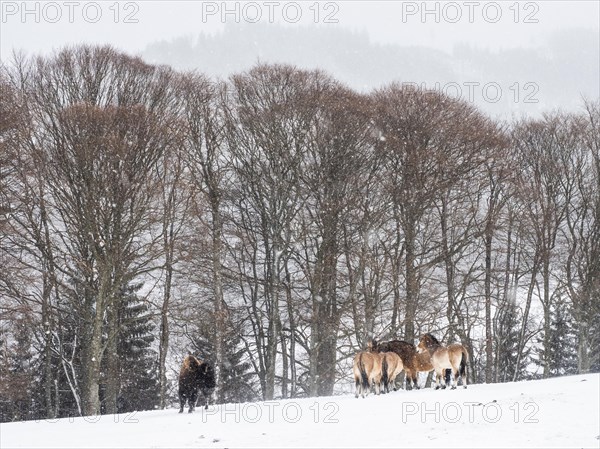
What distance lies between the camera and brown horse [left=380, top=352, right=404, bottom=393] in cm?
1705

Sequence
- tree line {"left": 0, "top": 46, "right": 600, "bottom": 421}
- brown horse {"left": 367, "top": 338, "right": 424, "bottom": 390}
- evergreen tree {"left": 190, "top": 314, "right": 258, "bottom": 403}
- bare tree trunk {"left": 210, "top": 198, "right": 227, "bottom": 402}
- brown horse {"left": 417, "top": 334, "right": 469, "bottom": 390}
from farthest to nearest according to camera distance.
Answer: evergreen tree {"left": 190, "top": 314, "right": 258, "bottom": 403} → bare tree trunk {"left": 210, "top": 198, "right": 227, "bottom": 402} → tree line {"left": 0, "top": 46, "right": 600, "bottom": 421} → brown horse {"left": 367, "top": 338, "right": 424, "bottom": 390} → brown horse {"left": 417, "top": 334, "right": 469, "bottom": 390}

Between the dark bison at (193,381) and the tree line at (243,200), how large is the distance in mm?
7836

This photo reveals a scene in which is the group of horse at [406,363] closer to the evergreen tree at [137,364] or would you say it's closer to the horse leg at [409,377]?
the horse leg at [409,377]

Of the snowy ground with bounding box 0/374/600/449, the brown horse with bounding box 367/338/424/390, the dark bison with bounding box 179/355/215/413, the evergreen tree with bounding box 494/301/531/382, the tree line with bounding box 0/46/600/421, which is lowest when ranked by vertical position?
the snowy ground with bounding box 0/374/600/449

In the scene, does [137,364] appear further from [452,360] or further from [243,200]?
[452,360]

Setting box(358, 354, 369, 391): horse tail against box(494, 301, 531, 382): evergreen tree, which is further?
box(494, 301, 531, 382): evergreen tree

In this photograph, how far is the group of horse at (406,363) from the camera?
54.5 feet

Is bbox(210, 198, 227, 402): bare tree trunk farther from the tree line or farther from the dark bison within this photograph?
the dark bison

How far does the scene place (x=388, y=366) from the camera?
1722cm

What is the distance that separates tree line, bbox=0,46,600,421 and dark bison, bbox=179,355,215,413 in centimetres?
784

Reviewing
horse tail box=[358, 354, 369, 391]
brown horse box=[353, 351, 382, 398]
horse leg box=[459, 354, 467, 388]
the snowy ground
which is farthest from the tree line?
the snowy ground

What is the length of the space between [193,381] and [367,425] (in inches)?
214

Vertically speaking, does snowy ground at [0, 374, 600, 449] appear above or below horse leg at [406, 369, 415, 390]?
below

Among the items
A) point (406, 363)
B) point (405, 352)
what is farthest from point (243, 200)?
point (406, 363)
